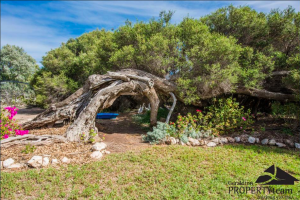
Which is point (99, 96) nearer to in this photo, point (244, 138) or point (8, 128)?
point (8, 128)

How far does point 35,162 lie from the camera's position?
4.08m

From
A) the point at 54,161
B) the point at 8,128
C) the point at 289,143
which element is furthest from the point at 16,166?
the point at 289,143

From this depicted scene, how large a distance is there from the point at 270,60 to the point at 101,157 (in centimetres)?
771

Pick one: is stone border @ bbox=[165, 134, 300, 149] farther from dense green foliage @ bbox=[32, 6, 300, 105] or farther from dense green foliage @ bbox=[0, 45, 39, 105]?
dense green foliage @ bbox=[0, 45, 39, 105]

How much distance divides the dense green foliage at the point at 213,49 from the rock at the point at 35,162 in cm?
467

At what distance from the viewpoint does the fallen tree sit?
19.7 feet

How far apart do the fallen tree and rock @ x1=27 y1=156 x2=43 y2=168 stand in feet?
4.65

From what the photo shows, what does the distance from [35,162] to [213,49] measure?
22.4ft

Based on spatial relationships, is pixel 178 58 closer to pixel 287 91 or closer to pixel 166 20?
pixel 166 20

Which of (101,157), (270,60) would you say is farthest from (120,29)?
(270,60)

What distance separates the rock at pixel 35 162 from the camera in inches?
159

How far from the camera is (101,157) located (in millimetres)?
4512

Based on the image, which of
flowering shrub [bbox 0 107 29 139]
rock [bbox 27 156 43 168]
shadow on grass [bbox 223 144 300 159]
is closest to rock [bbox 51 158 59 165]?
rock [bbox 27 156 43 168]

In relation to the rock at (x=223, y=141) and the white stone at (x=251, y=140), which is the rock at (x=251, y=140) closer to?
the white stone at (x=251, y=140)
